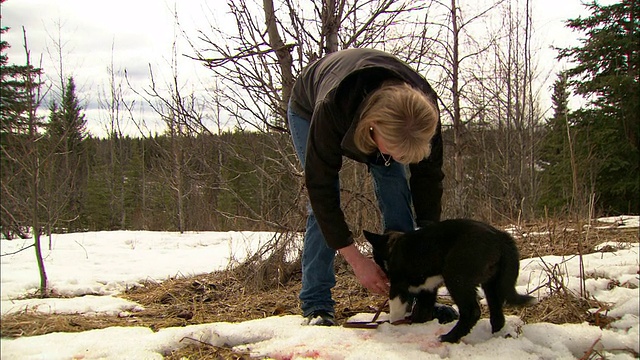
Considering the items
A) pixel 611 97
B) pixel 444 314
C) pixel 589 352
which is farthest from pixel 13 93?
pixel 611 97

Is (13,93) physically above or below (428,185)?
above

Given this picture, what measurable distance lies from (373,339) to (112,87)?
351cm

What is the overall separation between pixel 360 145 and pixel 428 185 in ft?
2.54

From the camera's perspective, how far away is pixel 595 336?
6.46 feet

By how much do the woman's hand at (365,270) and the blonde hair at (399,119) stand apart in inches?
25.6

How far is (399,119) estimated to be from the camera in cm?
205

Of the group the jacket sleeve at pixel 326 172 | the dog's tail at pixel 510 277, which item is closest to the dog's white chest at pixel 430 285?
the dog's tail at pixel 510 277

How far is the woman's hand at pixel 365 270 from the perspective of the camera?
8.01 ft

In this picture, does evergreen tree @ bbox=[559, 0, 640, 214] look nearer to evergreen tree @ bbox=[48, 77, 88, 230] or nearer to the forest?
the forest

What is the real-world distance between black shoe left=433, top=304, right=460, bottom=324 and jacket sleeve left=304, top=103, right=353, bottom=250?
2.39ft

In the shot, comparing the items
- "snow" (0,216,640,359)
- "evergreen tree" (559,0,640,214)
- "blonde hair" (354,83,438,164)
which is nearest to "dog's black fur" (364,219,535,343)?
"snow" (0,216,640,359)

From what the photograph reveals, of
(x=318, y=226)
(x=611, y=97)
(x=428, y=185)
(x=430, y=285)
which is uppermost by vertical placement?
(x=611, y=97)

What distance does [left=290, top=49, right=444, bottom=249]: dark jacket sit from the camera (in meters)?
2.22

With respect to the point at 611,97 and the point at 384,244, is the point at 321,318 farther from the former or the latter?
the point at 611,97
